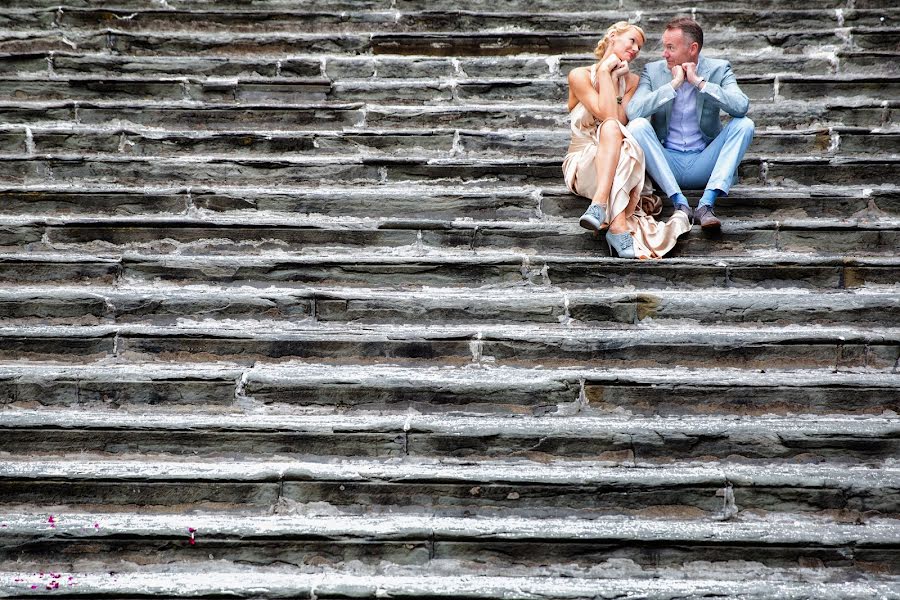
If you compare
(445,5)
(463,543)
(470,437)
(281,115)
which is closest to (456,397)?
(470,437)

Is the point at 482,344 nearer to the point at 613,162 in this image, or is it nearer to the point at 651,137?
the point at 613,162

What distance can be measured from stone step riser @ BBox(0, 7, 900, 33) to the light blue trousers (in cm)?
153

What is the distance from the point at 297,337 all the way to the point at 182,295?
0.58m

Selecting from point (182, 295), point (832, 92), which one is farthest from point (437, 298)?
point (832, 92)

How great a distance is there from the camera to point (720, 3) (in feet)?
17.8

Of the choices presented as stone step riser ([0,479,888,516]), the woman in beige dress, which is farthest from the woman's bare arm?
stone step riser ([0,479,888,516])

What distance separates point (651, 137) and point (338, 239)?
4.95 feet

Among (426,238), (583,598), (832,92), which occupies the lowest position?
(583,598)

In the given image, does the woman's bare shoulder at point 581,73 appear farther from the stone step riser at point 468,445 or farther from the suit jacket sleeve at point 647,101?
the stone step riser at point 468,445

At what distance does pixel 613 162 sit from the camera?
3.87 m

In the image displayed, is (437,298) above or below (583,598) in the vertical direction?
above

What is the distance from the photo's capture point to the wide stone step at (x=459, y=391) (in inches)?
128

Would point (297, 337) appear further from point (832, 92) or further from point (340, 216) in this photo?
point (832, 92)

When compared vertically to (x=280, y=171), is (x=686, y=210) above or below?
below
